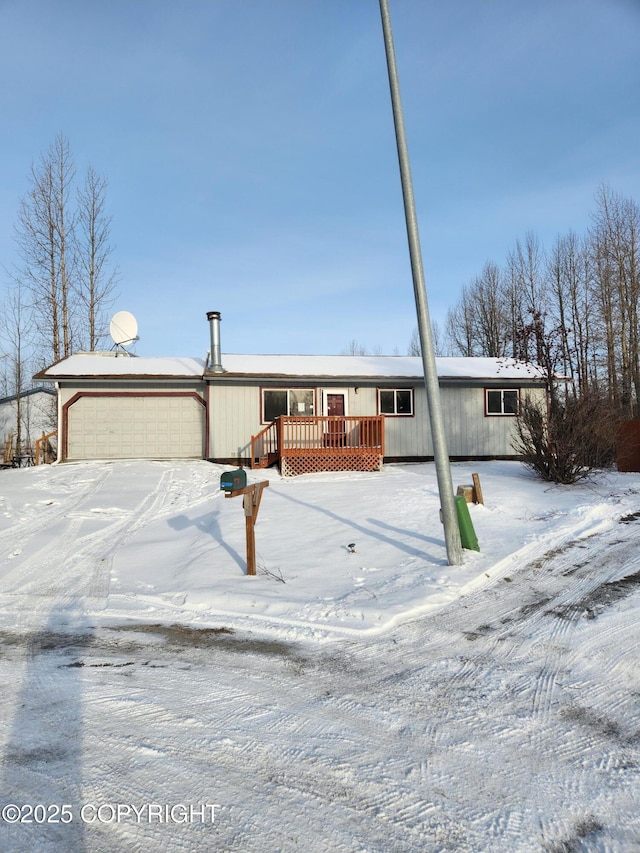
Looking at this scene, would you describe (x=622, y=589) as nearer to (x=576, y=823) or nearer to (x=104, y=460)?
(x=576, y=823)

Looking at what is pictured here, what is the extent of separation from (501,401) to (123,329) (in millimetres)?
14449

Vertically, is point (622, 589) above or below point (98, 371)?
below

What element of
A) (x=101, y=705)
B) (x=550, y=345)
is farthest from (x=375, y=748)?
(x=550, y=345)

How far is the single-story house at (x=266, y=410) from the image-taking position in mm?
16594

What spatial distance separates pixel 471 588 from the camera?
553cm

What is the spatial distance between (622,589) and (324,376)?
12.9 meters

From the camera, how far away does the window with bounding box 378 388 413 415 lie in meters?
18.2

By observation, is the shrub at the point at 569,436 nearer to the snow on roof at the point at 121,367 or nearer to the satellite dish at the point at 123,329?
the snow on roof at the point at 121,367

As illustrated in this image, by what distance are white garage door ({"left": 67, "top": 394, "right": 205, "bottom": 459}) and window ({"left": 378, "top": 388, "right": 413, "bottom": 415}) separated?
19.4ft

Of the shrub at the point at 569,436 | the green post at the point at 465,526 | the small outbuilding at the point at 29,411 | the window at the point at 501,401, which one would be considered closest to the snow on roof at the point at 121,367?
the window at the point at 501,401

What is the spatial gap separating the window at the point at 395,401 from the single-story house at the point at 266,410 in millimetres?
34

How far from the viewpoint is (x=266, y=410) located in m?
17.5

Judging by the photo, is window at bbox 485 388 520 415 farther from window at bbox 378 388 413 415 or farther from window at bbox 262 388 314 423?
window at bbox 262 388 314 423

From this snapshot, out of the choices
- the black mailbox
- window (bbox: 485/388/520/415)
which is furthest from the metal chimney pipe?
the black mailbox
